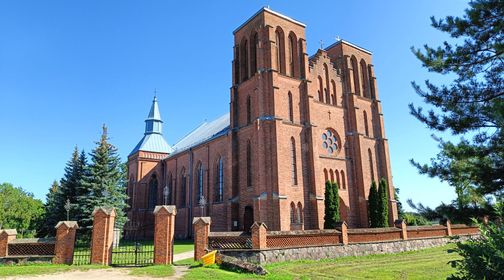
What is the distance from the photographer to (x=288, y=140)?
26.3m

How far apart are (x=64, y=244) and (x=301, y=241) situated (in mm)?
10767

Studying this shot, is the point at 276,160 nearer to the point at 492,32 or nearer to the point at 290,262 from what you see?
the point at 290,262

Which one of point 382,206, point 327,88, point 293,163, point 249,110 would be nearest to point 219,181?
point 249,110

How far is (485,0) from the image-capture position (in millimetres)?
9516

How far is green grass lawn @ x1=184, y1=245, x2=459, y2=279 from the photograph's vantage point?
12.3 meters

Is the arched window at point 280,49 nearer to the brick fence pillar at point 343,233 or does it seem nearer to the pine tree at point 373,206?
the pine tree at point 373,206

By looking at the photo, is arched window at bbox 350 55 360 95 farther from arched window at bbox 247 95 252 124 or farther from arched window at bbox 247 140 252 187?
arched window at bbox 247 140 252 187

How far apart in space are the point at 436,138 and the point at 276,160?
14604 millimetres

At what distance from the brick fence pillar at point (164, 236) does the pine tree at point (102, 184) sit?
13180mm

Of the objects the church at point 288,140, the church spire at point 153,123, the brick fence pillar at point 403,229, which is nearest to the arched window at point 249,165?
the church at point 288,140

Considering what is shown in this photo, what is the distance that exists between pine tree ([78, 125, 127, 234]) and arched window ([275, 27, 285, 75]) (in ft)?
52.5

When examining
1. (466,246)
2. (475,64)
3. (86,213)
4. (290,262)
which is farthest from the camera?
(86,213)

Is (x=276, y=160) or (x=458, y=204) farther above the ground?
(x=276, y=160)

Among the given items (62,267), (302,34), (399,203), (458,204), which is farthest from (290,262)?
(399,203)
